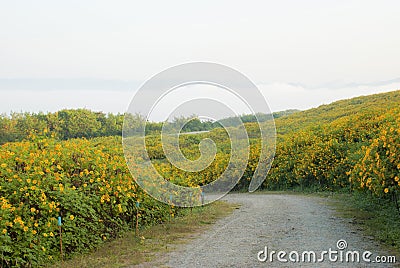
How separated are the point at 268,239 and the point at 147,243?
223 centimetres

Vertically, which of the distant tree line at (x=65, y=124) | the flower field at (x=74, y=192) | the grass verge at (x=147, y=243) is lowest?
the grass verge at (x=147, y=243)

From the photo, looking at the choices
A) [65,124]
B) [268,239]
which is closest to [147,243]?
[268,239]

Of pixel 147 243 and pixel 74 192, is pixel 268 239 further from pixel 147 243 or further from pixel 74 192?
pixel 74 192

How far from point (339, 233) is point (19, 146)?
621 cm

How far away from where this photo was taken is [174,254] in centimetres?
730

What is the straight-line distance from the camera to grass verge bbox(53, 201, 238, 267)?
270 inches

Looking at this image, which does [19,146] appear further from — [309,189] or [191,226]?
[309,189]

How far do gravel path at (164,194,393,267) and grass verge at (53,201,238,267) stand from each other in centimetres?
32
